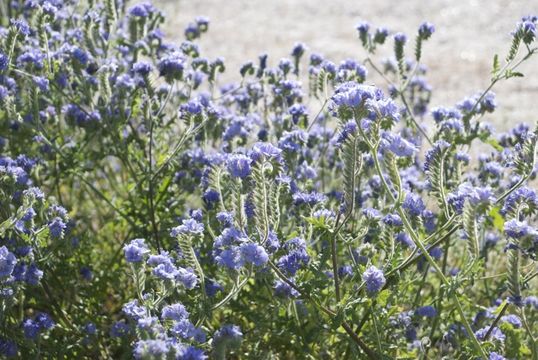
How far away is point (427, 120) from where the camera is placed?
6.55m

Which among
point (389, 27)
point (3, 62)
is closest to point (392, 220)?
point (3, 62)

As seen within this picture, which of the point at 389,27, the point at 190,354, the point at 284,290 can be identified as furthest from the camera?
the point at 389,27

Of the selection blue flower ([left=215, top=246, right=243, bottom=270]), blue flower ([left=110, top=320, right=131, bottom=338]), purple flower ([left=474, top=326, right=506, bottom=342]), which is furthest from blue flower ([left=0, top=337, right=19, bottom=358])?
purple flower ([left=474, top=326, right=506, bottom=342])

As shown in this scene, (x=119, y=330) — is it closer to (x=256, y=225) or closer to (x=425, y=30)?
(x=256, y=225)

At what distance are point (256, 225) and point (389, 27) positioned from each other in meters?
7.02

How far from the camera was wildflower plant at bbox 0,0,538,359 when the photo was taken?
246 cm

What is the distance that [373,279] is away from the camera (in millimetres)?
2594

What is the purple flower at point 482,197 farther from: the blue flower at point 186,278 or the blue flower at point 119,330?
the blue flower at point 119,330

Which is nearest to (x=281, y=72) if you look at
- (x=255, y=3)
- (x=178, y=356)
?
(x=178, y=356)

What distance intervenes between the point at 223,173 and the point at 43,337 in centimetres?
88

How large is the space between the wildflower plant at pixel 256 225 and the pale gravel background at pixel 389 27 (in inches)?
134

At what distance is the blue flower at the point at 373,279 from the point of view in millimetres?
2588

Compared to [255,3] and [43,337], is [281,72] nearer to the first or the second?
[43,337]

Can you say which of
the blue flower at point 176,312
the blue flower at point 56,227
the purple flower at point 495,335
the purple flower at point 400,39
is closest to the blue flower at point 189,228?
the blue flower at point 176,312
